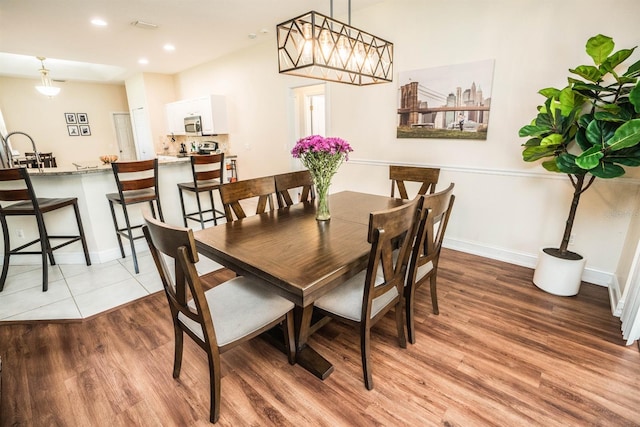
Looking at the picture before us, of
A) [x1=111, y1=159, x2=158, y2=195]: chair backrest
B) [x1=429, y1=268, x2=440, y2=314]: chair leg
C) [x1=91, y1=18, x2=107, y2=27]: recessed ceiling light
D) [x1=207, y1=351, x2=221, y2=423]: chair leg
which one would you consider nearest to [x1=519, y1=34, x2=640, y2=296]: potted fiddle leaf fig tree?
[x1=429, y1=268, x2=440, y2=314]: chair leg

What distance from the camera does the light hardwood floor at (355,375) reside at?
57.6 inches

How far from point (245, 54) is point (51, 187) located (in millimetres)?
3529

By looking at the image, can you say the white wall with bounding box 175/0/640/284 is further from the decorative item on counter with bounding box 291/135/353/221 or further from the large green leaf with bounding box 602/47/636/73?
the decorative item on counter with bounding box 291/135/353/221

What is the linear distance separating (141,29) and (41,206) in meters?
2.75

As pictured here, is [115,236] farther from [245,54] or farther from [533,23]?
[533,23]

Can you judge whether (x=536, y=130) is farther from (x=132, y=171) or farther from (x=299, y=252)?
(x=132, y=171)

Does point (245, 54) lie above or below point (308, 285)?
above

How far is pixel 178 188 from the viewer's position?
3.77 meters

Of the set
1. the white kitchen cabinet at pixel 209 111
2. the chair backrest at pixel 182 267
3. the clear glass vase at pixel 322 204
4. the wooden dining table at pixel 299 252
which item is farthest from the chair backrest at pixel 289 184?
the white kitchen cabinet at pixel 209 111

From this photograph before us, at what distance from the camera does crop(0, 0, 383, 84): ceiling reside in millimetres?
3291

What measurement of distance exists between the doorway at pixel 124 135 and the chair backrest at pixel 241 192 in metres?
7.90

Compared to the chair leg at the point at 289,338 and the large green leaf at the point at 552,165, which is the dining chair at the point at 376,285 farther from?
the large green leaf at the point at 552,165

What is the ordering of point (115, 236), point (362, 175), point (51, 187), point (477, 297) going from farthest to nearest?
point (362, 175) → point (115, 236) → point (51, 187) → point (477, 297)

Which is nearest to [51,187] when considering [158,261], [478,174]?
[158,261]
